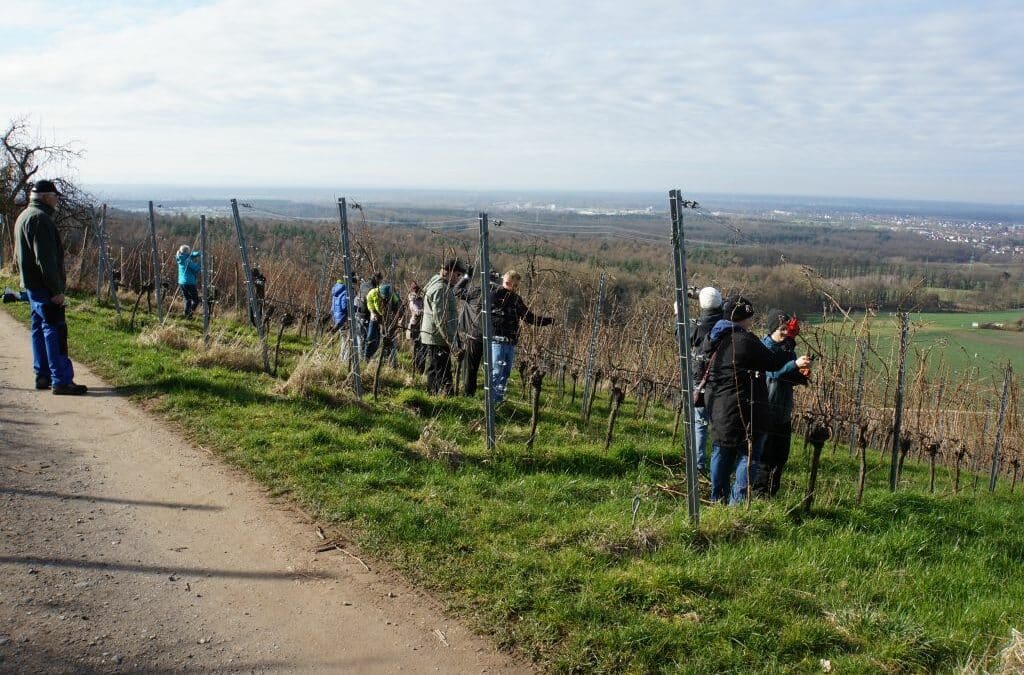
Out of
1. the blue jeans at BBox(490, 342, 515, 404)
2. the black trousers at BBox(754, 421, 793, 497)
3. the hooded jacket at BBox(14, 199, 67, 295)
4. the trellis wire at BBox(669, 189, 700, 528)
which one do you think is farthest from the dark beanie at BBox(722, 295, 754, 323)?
the hooded jacket at BBox(14, 199, 67, 295)

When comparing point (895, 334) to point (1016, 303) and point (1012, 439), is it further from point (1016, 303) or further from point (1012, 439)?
point (1016, 303)

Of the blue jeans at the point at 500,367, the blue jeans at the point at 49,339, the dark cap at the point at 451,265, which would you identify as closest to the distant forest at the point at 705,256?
the dark cap at the point at 451,265

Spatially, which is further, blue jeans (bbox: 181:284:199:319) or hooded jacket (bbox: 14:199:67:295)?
blue jeans (bbox: 181:284:199:319)

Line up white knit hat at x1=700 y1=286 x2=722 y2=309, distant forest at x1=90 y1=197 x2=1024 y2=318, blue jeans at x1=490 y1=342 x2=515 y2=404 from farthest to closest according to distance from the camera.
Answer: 1. blue jeans at x1=490 y1=342 x2=515 y2=404
2. distant forest at x1=90 y1=197 x2=1024 y2=318
3. white knit hat at x1=700 y1=286 x2=722 y2=309

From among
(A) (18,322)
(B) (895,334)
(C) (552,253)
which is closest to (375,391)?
(C) (552,253)

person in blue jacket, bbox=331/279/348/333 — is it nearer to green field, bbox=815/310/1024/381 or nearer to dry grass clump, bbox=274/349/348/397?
dry grass clump, bbox=274/349/348/397

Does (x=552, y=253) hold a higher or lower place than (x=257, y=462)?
higher

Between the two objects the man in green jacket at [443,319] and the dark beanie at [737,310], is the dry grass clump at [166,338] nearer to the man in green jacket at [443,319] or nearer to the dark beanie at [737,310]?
the man in green jacket at [443,319]

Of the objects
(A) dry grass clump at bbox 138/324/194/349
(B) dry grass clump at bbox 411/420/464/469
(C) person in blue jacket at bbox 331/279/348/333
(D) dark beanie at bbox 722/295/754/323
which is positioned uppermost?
(D) dark beanie at bbox 722/295/754/323

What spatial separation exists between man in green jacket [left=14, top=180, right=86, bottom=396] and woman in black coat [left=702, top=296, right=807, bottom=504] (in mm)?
5845

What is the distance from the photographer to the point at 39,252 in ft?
22.8

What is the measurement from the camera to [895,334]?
28.9 feet

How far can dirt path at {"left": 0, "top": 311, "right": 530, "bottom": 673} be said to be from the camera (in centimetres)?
347

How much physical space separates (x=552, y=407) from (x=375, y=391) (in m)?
2.50
